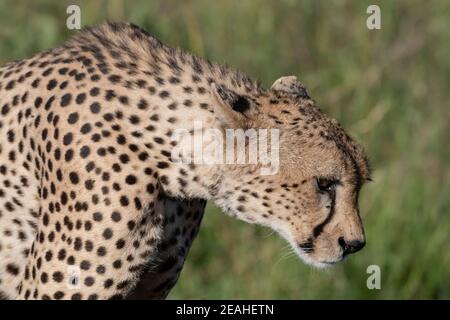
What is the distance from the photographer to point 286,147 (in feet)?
14.0

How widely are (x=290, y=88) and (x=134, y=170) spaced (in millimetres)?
688

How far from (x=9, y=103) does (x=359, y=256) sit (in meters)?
2.46

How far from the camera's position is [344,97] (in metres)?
7.37

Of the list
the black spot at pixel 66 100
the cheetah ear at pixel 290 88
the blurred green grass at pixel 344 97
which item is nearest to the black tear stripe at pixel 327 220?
the cheetah ear at pixel 290 88

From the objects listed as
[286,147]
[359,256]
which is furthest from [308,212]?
[359,256]

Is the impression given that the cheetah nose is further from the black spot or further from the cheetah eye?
the black spot

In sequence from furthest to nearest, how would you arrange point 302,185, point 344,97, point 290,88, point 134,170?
1. point 344,97
2. point 290,88
3. point 302,185
4. point 134,170

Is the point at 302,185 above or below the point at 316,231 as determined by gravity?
above

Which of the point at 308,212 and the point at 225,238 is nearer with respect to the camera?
the point at 308,212

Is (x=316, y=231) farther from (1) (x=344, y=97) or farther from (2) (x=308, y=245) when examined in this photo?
(1) (x=344, y=97)

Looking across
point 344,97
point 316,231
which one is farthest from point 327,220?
point 344,97

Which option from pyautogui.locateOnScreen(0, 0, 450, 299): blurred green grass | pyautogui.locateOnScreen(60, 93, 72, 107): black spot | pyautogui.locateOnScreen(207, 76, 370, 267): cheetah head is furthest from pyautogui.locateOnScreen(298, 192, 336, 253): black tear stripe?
pyautogui.locateOnScreen(0, 0, 450, 299): blurred green grass

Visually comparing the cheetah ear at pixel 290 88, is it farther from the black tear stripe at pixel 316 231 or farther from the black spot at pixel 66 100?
the black spot at pixel 66 100
